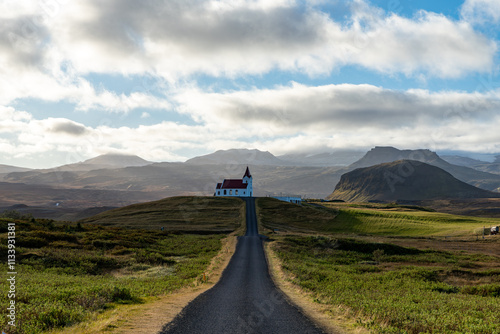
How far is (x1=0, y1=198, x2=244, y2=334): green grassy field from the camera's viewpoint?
14945 mm

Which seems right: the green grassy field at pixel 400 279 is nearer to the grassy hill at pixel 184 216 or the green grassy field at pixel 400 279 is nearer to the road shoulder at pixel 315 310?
the road shoulder at pixel 315 310

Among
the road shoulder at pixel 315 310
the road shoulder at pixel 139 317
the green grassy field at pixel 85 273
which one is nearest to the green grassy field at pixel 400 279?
the road shoulder at pixel 315 310

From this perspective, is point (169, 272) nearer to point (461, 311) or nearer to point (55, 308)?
point (55, 308)

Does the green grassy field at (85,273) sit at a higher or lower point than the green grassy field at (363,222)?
higher

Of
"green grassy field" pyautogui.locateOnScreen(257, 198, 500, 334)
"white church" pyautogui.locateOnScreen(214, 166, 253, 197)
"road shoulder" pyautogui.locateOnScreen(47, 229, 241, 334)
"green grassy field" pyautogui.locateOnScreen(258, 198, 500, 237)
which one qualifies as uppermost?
"white church" pyautogui.locateOnScreen(214, 166, 253, 197)

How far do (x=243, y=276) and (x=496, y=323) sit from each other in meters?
19.8

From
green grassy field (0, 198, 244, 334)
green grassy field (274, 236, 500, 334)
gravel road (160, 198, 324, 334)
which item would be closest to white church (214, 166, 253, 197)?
green grassy field (0, 198, 244, 334)

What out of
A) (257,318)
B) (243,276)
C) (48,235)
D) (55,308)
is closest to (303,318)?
(257,318)

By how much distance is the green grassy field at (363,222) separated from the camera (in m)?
88.8

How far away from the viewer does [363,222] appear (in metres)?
101

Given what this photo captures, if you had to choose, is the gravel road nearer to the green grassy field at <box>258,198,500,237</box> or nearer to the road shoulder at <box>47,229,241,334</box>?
the road shoulder at <box>47,229,241,334</box>

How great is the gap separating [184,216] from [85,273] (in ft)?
229

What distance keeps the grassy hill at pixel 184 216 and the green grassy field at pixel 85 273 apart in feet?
76.3

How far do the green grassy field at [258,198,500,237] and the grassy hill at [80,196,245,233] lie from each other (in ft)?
33.0
